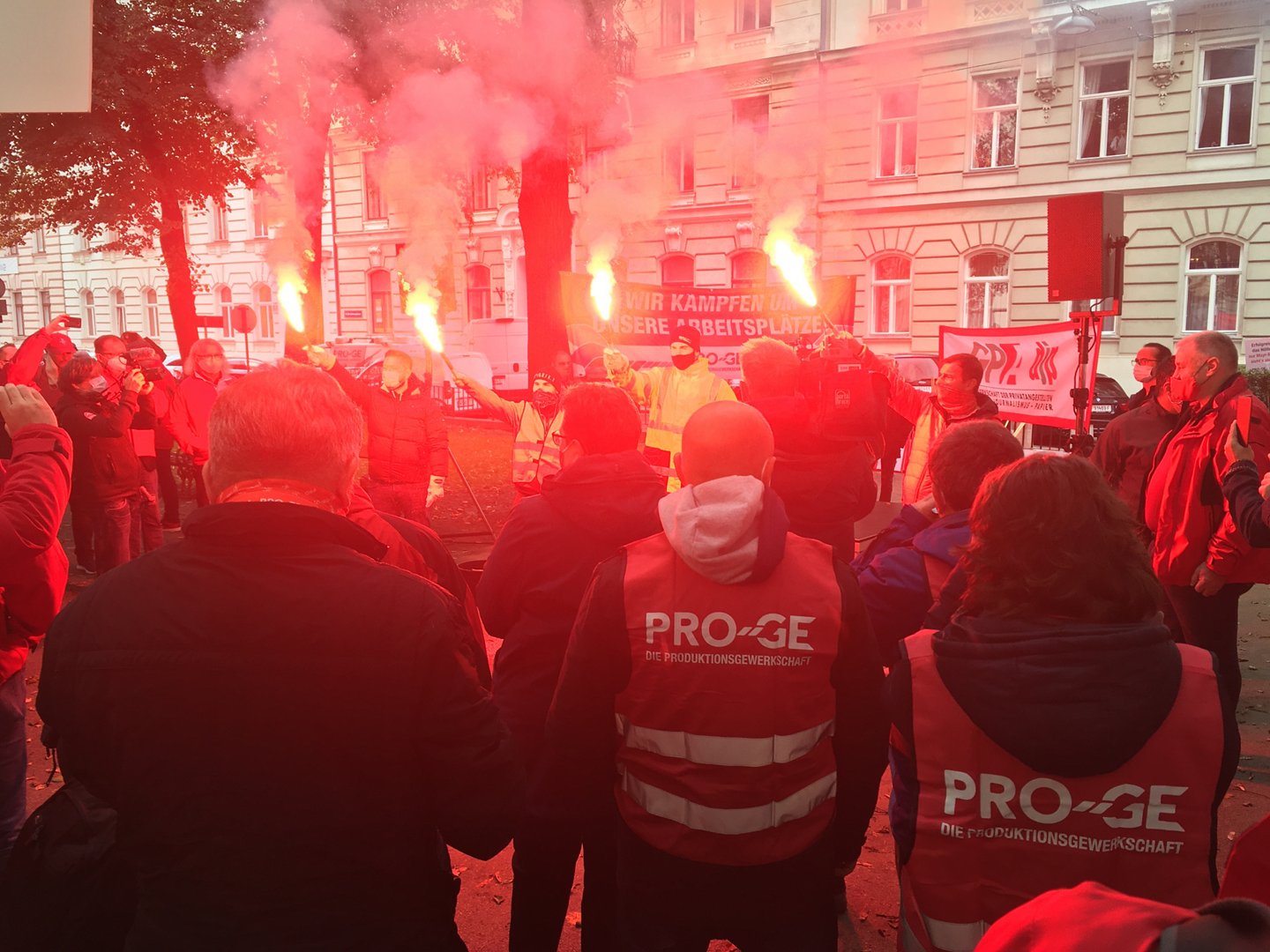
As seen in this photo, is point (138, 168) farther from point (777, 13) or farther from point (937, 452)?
point (937, 452)

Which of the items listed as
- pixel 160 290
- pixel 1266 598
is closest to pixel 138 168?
pixel 1266 598

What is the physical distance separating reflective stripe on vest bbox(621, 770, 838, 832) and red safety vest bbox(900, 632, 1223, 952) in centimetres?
31

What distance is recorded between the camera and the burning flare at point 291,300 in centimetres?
1043

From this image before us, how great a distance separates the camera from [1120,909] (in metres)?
0.88

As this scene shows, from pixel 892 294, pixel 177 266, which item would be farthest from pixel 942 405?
pixel 892 294

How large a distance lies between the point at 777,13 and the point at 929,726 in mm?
23755

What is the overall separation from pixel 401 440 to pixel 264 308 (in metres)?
32.8

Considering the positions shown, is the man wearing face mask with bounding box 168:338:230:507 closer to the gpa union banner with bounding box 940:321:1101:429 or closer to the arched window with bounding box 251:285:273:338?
the gpa union banner with bounding box 940:321:1101:429

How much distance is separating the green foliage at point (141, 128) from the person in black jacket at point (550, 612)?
16.8 metres

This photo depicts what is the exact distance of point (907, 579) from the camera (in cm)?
270

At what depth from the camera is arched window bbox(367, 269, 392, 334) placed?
34406 millimetres

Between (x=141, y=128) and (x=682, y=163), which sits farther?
(x=682, y=163)

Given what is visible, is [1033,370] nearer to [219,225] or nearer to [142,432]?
[142,432]

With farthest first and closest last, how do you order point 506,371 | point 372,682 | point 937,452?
point 506,371 < point 937,452 < point 372,682
